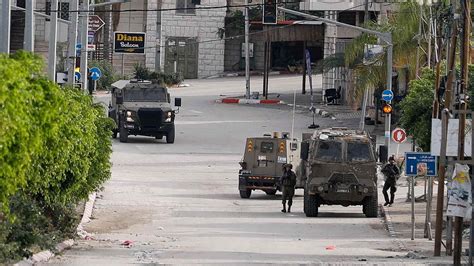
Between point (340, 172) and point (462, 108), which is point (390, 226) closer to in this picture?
point (340, 172)

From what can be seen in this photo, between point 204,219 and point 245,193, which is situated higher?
point 204,219

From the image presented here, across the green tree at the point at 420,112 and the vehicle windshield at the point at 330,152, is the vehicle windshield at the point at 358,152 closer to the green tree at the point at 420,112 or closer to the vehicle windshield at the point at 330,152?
the vehicle windshield at the point at 330,152

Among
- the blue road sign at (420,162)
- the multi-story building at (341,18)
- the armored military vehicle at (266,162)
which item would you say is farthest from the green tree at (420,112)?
the multi-story building at (341,18)

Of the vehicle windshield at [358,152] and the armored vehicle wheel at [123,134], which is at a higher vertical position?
the vehicle windshield at [358,152]

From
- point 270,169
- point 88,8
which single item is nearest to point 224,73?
point 88,8

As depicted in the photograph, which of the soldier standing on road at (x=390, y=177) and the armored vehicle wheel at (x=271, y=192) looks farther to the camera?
the armored vehicle wheel at (x=271, y=192)

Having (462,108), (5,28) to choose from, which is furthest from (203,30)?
(462,108)

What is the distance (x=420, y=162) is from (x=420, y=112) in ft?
31.3

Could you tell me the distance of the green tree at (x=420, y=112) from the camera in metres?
40.0

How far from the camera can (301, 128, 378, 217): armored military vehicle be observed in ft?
122

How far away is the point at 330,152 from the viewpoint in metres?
37.7

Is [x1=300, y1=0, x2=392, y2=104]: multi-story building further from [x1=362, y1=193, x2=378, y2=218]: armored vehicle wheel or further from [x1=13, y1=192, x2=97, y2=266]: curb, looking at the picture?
[x1=13, y1=192, x2=97, y2=266]: curb

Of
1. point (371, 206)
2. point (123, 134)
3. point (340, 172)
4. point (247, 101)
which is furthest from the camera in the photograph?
point (247, 101)

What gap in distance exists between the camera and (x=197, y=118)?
7088 cm
